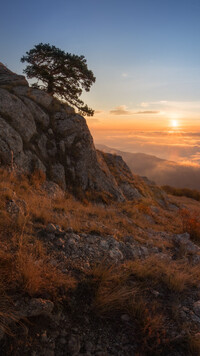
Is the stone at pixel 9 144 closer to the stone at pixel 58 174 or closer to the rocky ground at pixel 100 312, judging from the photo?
the stone at pixel 58 174

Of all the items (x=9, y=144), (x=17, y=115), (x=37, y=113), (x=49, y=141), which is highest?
(x=37, y=113)

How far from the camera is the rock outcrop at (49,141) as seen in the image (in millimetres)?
9914

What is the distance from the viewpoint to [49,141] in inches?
483

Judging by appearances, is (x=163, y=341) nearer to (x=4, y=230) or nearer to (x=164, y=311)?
(x=164, y=311)

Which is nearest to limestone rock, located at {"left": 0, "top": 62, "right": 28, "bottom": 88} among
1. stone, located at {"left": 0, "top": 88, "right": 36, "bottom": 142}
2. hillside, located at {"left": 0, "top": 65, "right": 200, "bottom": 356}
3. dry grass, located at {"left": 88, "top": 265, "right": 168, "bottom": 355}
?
stone, located at {"left": 0, "top": 88, "right": 36, "bottom": 142}

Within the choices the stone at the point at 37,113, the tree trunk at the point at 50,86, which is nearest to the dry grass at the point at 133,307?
the stone at the point at 37,113

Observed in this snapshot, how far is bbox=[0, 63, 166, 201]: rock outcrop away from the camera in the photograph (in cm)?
991

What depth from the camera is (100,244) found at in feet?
15.6

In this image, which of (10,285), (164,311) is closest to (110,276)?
(164,311)

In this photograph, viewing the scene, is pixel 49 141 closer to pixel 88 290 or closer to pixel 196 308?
pixel 88 290

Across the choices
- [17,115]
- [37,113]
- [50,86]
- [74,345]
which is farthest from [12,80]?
A: [74,345]

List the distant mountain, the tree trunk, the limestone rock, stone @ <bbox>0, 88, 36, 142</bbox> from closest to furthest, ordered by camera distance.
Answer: stone @ <bbox>0, 88, 36, 142</bbox> → the limestone rock → the tree trunk → the distant mountain

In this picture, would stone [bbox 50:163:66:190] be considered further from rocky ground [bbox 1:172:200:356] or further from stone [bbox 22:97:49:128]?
rocky ground [bbox 1:172:200:356]

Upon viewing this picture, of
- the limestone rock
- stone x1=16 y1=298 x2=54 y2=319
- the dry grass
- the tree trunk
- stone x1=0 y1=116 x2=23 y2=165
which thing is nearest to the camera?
stone x1=16 y1=298 x2=54 y2=319
